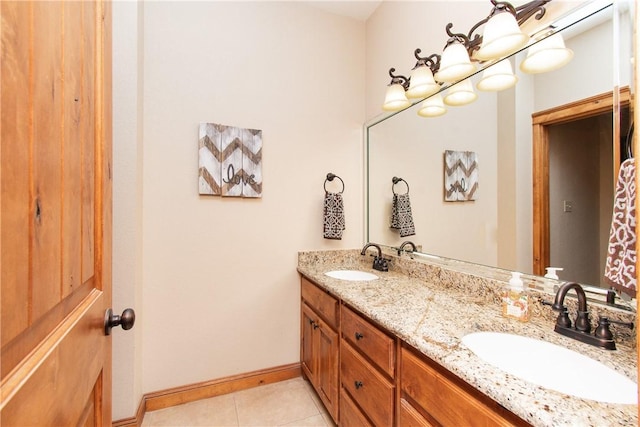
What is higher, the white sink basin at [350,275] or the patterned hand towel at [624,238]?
the patterned hand towel at [624,238]

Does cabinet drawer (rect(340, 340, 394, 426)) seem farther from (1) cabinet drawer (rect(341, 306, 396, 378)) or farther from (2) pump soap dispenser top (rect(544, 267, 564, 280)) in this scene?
(2) pump soap dispenser top (rect(544, 267, 564, 280))

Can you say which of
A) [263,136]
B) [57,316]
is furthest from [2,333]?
[263,136]

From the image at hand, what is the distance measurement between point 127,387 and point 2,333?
5.37 feet

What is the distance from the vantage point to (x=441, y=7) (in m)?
1.63

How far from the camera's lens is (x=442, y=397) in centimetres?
84

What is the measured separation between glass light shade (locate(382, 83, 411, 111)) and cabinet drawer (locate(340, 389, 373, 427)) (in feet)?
5.50

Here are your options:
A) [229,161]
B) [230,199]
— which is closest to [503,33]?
[229,161]

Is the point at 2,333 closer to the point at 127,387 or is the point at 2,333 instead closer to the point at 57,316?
the point at 57,316

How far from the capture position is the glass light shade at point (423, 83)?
1.62 meters

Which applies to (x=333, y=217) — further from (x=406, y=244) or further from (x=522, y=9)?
(x=522, y=9)

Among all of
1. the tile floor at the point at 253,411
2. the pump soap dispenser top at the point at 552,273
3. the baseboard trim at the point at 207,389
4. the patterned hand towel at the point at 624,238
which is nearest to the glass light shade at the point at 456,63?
the patterned hand towel at the point at 624,238

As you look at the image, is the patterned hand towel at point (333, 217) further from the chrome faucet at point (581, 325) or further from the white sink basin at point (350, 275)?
the chrome faucet at point (581, 325)

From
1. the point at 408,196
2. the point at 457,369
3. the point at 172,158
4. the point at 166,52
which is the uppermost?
the point at 166,52

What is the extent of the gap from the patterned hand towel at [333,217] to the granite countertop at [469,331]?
406 mm
